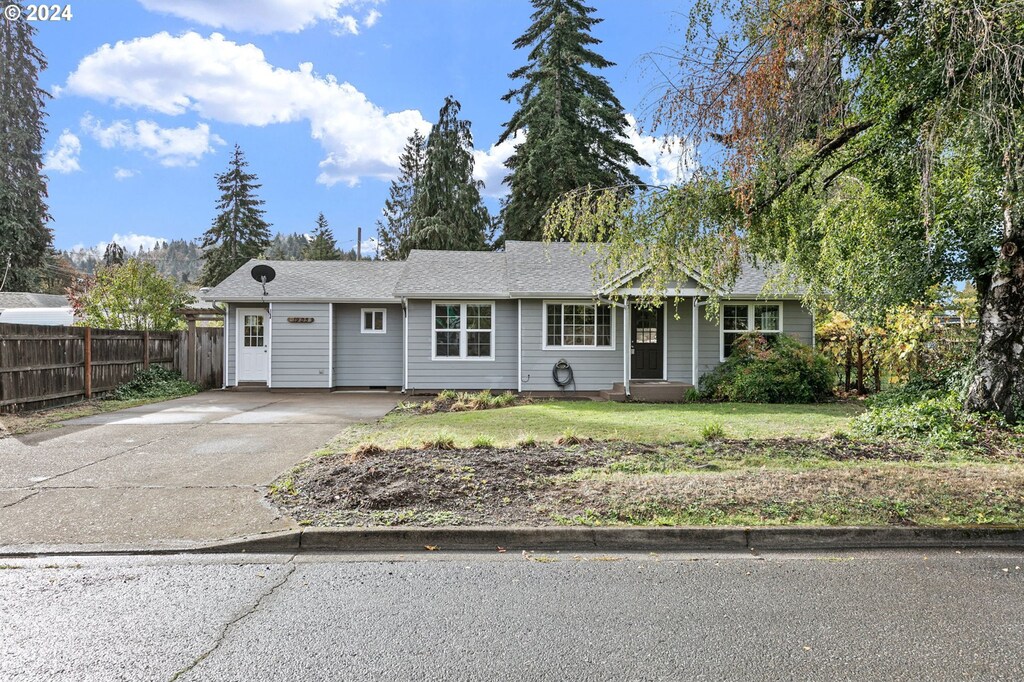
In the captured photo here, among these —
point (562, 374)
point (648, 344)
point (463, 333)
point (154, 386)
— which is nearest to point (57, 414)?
point (154, 386)

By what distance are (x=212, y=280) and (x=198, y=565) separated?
134ft

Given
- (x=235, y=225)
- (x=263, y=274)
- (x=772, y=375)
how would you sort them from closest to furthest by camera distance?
(x=772, y=375)
(x=263, y=274)
(x=235, y=225)

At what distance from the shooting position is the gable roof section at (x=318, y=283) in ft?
51.2

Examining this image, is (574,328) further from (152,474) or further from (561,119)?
(561,119)

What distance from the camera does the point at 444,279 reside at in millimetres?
15461

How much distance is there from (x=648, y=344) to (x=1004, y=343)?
7919 mm

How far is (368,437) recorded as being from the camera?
8.34 metres

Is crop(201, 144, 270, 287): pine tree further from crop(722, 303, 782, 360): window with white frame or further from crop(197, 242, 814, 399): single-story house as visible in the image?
crop(722, 303, 782, 360): window with white frame

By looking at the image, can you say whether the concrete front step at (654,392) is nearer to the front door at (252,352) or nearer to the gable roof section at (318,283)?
the gable roof section at (318,283)

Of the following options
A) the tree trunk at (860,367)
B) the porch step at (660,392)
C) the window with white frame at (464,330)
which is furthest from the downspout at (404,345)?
the tree trunk at (860,367)

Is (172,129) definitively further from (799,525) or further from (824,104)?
(799,525)

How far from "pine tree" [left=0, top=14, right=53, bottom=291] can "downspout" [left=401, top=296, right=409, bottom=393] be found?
26850 mm

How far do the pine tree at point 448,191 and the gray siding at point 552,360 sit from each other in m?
16.6

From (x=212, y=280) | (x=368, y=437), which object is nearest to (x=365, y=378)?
(x=368, y=437)
